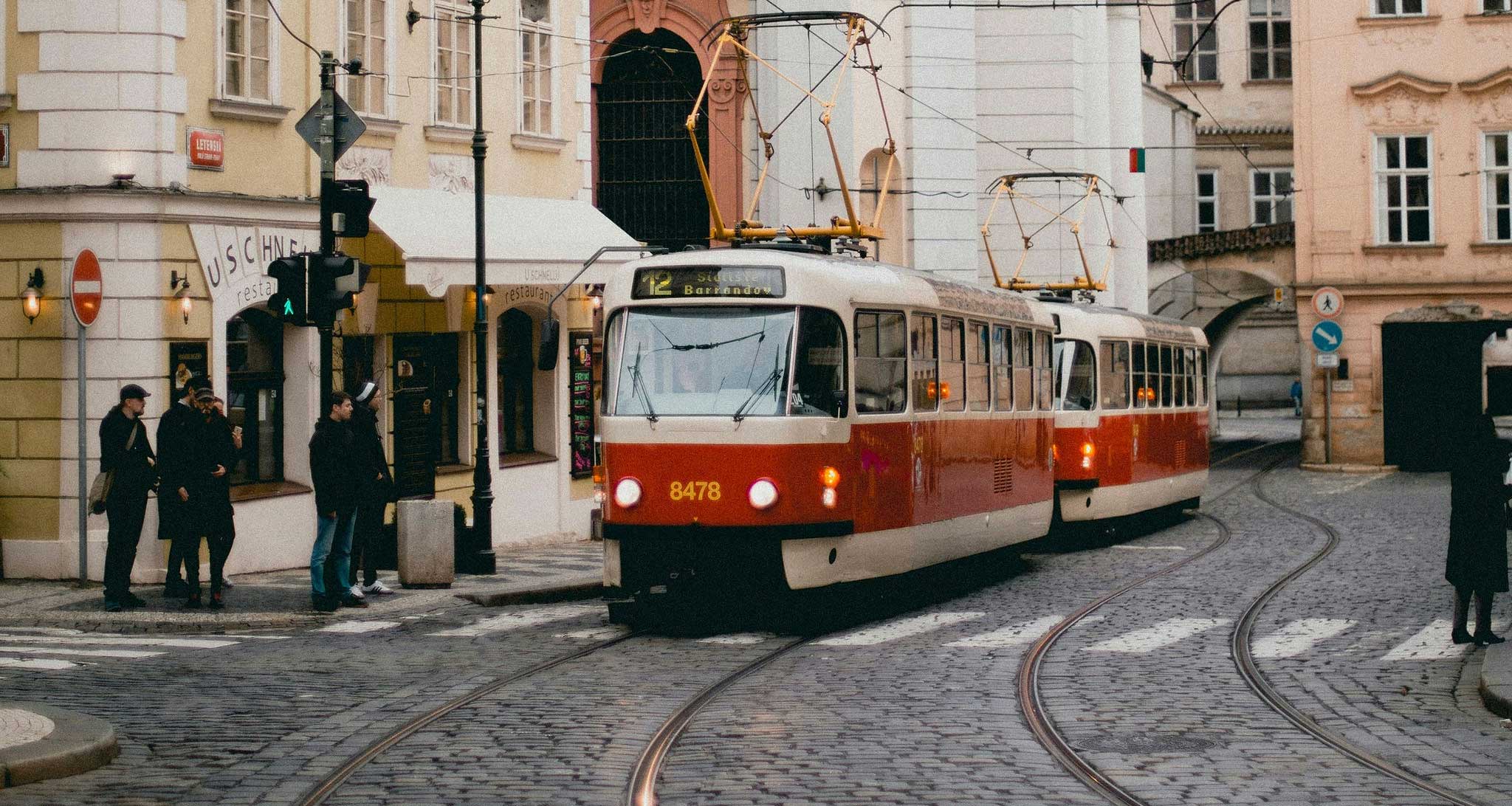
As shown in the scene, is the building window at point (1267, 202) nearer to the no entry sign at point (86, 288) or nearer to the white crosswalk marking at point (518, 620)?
the white crosswalk marking at point (518, 620)

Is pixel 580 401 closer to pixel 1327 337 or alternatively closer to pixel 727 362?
pixel 727 362

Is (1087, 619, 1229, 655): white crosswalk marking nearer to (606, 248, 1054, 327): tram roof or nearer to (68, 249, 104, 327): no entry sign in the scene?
(606, 248, 1054, 327): tram roof

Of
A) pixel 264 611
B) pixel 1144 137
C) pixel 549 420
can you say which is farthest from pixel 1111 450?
pixel 1144 137

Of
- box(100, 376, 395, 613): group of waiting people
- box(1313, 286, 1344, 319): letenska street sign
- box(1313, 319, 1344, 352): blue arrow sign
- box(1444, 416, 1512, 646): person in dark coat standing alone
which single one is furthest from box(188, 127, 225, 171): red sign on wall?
box(1313, 286, 1344, 319): letenska street sign

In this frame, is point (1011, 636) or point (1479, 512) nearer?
point (1479, 512)

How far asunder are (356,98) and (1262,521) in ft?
45.6

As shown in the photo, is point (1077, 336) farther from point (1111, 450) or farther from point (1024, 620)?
point (1024, 620)

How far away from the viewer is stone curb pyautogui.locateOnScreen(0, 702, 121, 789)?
8719 millimetres

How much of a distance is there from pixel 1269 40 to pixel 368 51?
1770 inches

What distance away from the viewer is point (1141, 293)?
150ft

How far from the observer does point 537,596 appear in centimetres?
1750

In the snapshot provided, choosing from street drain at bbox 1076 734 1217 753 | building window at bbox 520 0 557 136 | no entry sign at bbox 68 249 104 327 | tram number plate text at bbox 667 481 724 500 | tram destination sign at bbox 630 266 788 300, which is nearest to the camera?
street drain at bbox 1076 734 1217 753

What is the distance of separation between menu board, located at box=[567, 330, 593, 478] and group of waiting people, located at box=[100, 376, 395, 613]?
8495 mm

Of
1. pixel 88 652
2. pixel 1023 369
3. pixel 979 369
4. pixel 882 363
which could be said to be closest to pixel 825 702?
pixel 882 363
